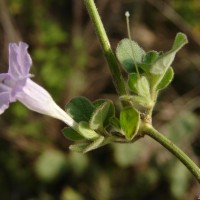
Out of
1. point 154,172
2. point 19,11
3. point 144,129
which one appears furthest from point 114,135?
point 19,11

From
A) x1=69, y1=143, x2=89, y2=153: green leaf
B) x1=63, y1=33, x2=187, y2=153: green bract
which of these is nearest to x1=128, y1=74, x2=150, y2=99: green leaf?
x1=63, y1=33, x2=187, y2=153: green bract

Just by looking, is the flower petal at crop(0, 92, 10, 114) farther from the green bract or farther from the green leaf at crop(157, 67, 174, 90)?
the green leaf at crop(157, 67, 174, 90)

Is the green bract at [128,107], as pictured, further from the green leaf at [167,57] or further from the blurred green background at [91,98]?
the blurred green background at [91,98]

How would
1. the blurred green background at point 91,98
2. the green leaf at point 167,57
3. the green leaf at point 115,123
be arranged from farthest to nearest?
the blurred green background at point 91,98
the green leaf at point 115,123
the green leaf at point 167,57

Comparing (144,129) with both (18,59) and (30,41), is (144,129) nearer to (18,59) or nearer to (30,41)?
A: (18,59)

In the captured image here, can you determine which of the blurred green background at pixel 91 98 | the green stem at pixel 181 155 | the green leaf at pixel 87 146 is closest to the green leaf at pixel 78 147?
the green leaf at pixel 87 146

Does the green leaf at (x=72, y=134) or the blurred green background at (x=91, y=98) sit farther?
the blurred green background at (x=91, y=98)
